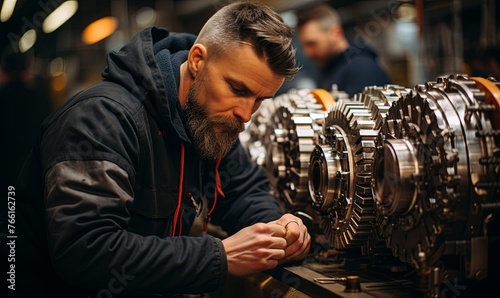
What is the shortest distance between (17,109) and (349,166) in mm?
3638

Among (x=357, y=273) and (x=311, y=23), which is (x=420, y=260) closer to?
(x=357, y=273)

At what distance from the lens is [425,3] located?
141 inches

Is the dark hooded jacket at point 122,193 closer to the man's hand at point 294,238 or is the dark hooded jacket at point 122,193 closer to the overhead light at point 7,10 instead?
the man's hand at point 294,238

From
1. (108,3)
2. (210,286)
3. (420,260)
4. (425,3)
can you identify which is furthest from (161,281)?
(108,3)

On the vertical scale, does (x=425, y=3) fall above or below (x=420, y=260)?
above

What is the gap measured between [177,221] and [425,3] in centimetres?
235

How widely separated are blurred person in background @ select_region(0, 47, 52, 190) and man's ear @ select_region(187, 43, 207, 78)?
2902 millimetres

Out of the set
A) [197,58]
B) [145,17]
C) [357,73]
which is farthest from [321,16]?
[145,17]

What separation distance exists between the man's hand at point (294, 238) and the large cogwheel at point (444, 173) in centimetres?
34

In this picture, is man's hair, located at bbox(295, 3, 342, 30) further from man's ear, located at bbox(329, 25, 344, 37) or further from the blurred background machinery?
the blurred background machinery

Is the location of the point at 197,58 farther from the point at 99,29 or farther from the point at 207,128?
the point at 99,29

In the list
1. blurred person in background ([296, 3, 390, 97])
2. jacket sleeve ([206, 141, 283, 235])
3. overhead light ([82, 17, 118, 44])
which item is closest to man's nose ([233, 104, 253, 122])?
jacket sleeve ([206, 141, 283, 235])

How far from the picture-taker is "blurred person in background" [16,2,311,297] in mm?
1502

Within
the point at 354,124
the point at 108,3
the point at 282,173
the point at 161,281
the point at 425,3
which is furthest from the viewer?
the point at 108,3
